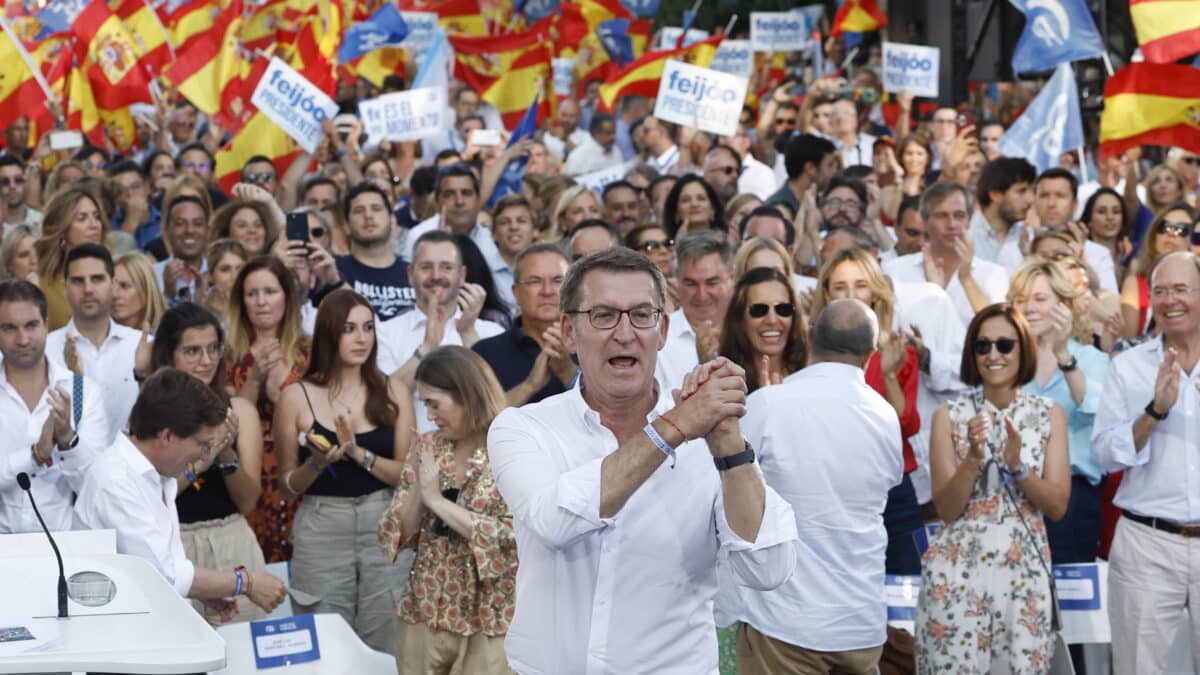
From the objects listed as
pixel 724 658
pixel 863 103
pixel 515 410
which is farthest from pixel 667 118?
pixel 515 410

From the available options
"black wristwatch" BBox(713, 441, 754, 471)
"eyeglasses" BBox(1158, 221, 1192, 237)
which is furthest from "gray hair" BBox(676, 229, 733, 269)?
"black wristwatch" BBox(713, 441, 754, 471)

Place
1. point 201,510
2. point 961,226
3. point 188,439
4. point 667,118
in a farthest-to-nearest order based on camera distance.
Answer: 1. point 667,118
2. point 961,226
3. point 201,510
4. point 188,439

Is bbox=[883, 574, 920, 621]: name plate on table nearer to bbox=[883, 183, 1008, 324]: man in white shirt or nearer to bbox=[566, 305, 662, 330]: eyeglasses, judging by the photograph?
bbox=[883, 183, 1008, 324]: man in white shirt

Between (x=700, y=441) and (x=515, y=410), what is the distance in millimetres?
429

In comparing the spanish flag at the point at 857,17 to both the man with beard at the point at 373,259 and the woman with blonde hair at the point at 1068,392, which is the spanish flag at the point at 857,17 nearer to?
the man with beard at the point at 373,259

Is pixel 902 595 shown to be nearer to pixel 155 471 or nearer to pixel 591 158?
pixel 155 471

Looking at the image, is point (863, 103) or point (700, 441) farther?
point (863, 103)

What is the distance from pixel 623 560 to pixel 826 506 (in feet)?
7.32

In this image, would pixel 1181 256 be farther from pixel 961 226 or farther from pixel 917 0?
pixel 917 0

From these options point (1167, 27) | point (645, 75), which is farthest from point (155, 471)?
point (645, 75)

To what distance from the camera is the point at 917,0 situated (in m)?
23.0

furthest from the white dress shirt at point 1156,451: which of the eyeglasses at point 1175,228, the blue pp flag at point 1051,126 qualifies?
the blue pp flag at point 1051,126

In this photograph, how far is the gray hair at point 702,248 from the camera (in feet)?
26.1

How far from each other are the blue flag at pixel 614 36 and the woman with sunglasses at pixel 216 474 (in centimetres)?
1388
